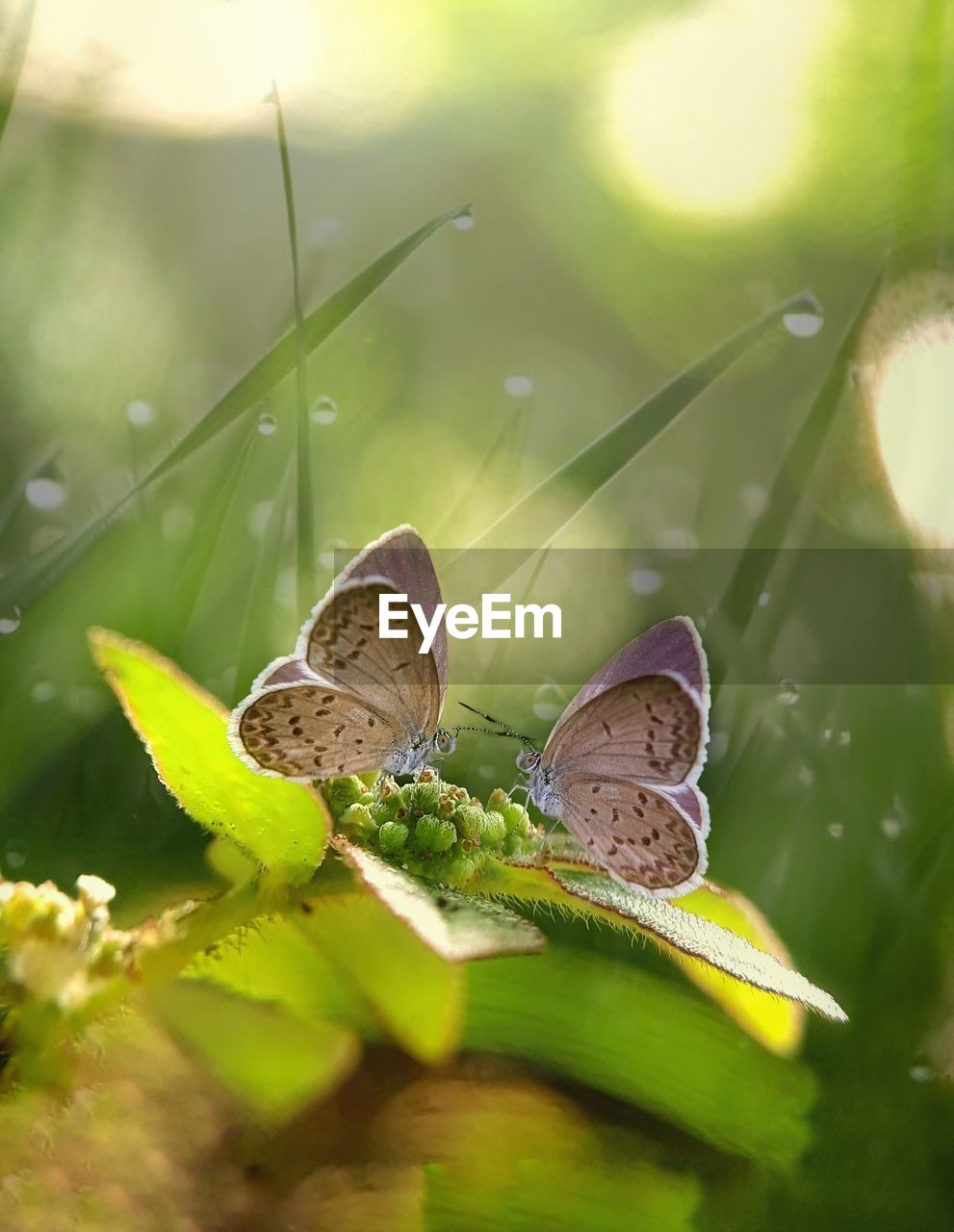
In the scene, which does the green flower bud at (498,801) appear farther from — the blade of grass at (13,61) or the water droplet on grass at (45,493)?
the blade of grass at (13,61)

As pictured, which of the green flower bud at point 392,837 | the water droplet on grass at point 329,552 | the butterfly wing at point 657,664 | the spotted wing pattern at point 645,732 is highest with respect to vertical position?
the water droplet on grass at point 329,552

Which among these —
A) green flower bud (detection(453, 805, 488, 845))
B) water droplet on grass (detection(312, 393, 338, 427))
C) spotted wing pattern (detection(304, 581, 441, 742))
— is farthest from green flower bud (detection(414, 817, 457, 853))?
water droplet on grass (detection(312, 393, 338, 427))

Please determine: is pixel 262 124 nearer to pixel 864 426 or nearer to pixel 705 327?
pixel 705 327

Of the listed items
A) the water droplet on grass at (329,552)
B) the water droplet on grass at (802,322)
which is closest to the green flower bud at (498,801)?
the water droplet on grass at (329,552)

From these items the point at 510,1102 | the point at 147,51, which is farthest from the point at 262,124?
the point at 510,1102

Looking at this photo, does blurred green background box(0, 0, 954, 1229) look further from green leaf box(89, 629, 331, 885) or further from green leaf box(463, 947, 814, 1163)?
green leaf box(89, 629, 331, 885)
